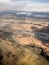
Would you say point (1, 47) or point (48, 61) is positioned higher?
point (1, 47)

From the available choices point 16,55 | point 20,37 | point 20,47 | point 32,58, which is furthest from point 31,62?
point 20,37

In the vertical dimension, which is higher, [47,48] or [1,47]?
[1,47]

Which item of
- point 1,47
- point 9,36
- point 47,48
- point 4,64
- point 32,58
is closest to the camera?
point 4,64

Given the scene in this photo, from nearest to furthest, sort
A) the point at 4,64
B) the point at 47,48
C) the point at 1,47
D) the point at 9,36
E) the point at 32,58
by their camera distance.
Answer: the point at 4,64
the point at 32,58
the point at 1,47
the point at 47,48
the point at 9,36

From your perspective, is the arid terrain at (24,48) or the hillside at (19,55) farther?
the arid terrain at (24,48)

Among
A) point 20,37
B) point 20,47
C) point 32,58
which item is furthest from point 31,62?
point 20,37

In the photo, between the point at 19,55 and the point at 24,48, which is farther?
the point at 24,48

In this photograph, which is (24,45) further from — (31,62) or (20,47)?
(31,62)

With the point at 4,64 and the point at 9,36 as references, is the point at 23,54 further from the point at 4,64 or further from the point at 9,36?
the point at 9,36

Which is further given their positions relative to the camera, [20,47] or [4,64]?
[20,47]

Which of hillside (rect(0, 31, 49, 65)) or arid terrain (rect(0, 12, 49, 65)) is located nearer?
hillside (rect(0, 31, 49, 65))
